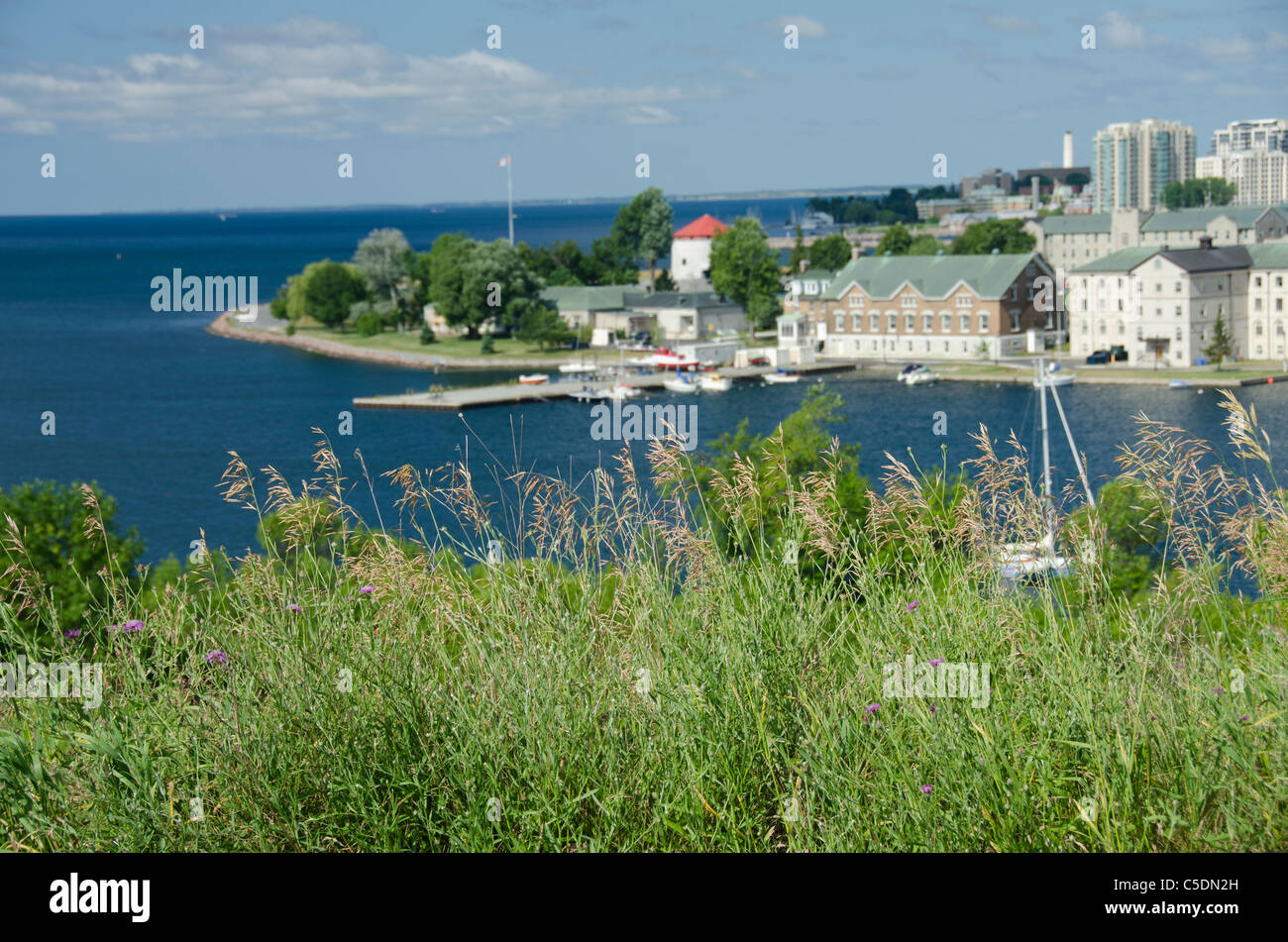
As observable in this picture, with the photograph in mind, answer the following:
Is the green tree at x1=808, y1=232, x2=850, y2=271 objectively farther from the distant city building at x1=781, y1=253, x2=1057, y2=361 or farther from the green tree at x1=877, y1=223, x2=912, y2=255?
the distant city building at x1=781, y1=253, x2=1057, y2=361

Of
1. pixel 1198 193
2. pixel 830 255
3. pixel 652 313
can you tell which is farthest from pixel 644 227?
pixel 1198 193

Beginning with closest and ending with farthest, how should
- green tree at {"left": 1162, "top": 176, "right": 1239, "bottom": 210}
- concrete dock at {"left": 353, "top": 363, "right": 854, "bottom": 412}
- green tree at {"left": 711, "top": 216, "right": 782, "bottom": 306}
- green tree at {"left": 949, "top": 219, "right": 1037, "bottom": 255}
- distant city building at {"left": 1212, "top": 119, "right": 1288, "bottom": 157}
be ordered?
concrete dock at {"left": 353, "top": 363, "right": 854, "bottom": 412} < green tree at {"left": 711, "top": 216, "right": 782, "bottom": 306} < green tree at {"left": 949, "top": 219, "right": 1037, "bottom": 255} < green tree at {"left": 1162, "top": 176, "right": 1239, "bottom": 210} < distant city building at {"left": 1212, "top": 119, "right": 1288, "bottom": 157}

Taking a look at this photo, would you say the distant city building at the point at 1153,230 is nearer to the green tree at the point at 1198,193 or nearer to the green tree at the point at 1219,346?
the green tree at the point at 1219,346

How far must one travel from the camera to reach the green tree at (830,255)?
64.6 meters

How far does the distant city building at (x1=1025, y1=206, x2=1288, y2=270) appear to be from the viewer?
2101 inches

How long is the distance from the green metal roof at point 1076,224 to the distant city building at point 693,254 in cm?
1485

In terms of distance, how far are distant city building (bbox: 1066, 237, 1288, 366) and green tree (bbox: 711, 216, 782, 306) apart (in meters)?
14.5

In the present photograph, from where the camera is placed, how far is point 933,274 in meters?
44.5

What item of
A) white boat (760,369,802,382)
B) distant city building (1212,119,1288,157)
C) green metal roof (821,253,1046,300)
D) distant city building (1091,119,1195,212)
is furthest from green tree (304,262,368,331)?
distant city building (1212,119,1288,157)

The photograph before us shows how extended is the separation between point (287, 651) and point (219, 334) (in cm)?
5454

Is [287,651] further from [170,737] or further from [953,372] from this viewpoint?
[953,372]

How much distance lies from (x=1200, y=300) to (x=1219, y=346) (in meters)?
2.15

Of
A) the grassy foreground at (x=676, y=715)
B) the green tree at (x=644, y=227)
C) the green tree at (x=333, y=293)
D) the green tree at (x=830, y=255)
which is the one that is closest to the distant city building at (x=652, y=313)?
the green tree at (x=333, y=293)
